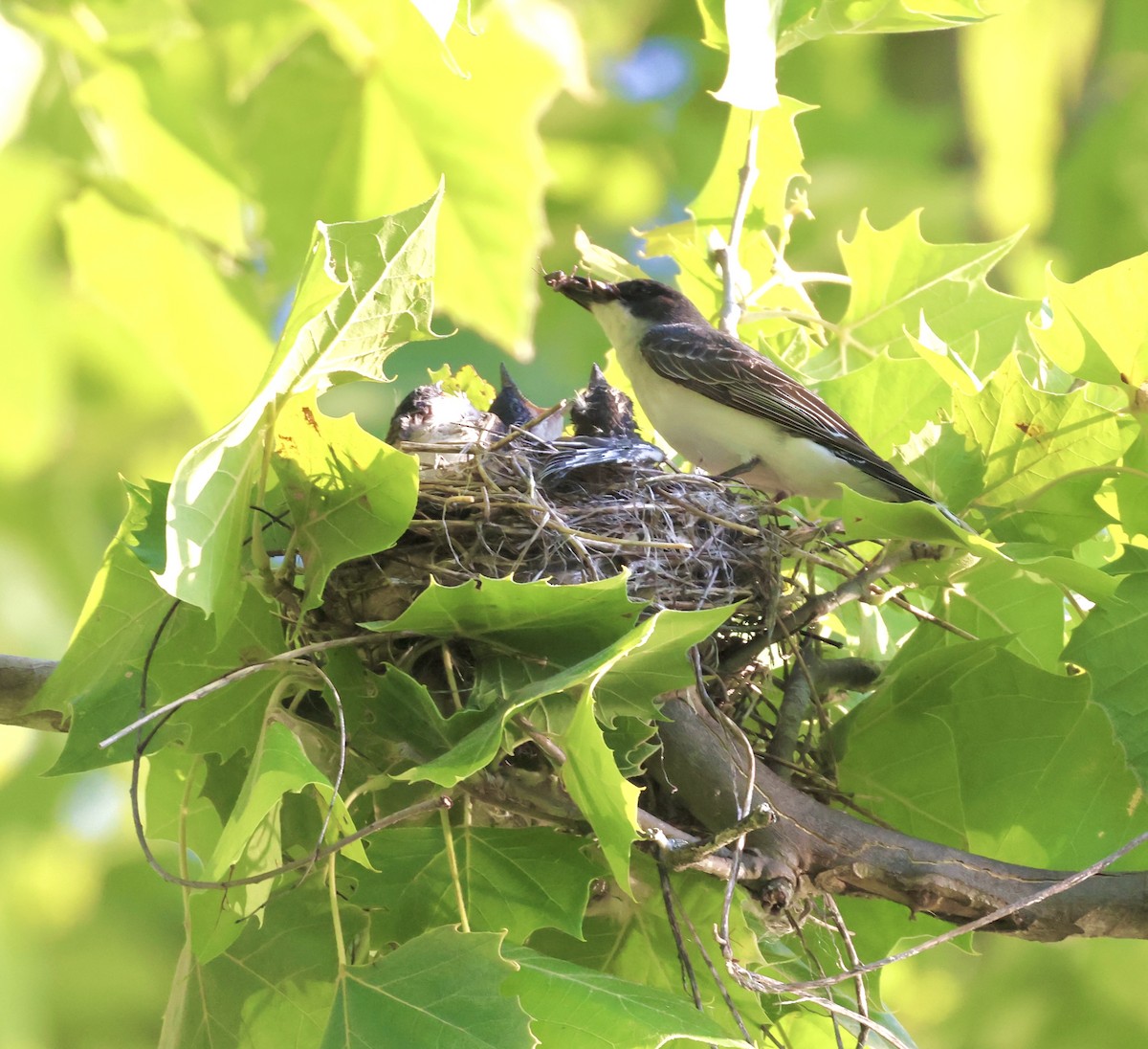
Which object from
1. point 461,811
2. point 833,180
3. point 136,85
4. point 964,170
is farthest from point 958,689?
point 964,170

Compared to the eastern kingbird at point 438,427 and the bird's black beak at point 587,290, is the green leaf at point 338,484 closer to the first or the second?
the eastern kingbird at point 438,427

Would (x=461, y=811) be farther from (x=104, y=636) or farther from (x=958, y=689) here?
(x=958, y=689)

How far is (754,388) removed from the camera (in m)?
3.47

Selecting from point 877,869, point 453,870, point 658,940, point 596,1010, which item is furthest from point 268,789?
point 877,869

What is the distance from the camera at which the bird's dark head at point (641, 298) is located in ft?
12.8

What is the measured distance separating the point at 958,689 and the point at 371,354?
1.26 m

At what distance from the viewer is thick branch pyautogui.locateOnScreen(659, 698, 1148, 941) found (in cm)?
225

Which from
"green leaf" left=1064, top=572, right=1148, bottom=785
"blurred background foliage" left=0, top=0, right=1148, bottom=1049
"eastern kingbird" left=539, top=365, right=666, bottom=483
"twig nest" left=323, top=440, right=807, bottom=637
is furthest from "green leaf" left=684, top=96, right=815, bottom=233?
"green leaf" left=1064, top=572, right=1148, bottom=785

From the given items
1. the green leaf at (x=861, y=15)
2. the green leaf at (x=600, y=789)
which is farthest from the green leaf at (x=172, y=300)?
the green leaf at (x=600, y=789)

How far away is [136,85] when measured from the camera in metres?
3.85

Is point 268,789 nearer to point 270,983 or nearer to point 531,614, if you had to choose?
point 531,614

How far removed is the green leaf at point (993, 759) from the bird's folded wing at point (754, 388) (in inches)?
27.9

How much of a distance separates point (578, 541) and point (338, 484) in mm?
720

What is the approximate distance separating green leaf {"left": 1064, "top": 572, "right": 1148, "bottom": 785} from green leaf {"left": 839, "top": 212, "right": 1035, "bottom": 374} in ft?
3.22
